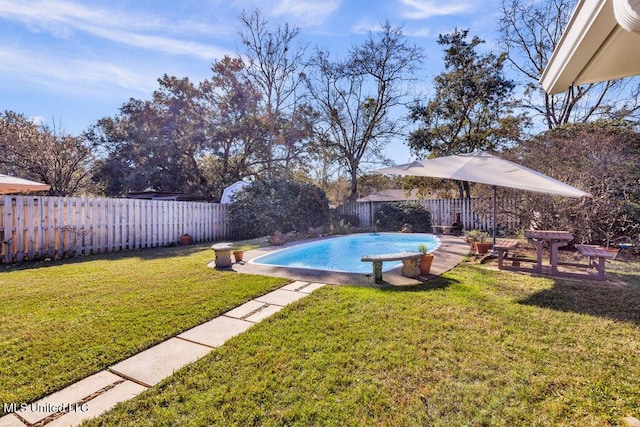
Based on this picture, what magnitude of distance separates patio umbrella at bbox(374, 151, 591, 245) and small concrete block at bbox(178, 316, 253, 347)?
502 centimetres

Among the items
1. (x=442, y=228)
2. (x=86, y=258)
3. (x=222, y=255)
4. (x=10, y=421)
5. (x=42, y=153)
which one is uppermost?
(x=42, y=153)

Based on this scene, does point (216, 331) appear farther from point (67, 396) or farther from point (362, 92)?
point (362, 92)

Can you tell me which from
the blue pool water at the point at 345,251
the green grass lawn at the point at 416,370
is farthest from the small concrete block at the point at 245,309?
the blue pool water at the point at 345,251

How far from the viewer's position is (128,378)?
2.46m

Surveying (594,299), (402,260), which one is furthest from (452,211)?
(594,299)

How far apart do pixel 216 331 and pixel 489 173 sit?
6099 millimetres

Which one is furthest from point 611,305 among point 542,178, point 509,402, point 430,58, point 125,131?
point 125,131

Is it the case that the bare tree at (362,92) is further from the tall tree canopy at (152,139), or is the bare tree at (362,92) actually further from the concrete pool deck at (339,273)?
the concrete pool deck at (339,273)

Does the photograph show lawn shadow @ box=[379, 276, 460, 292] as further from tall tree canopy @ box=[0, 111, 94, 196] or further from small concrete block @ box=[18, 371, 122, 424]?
tall tree canopy @ box=[0, 111, 94, 196]

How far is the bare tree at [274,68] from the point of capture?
19.2 m

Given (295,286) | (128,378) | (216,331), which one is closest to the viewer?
Result: (128,378)

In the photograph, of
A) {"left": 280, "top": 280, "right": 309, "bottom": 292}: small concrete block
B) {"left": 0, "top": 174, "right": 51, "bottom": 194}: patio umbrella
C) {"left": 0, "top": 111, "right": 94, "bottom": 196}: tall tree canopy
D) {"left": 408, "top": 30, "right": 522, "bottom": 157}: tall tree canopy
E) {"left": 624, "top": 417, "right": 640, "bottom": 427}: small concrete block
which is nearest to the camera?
{"left": 624, "top": 417, "right": 640, "bottom": 427}: small concrete block

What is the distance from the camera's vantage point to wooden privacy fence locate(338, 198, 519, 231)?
1230 centimetres

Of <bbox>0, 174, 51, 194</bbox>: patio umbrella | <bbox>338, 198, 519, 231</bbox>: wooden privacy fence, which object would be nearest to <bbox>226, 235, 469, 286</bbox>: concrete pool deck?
<bbox>0, 174, 51, 194</bbox>: patio umbrella
